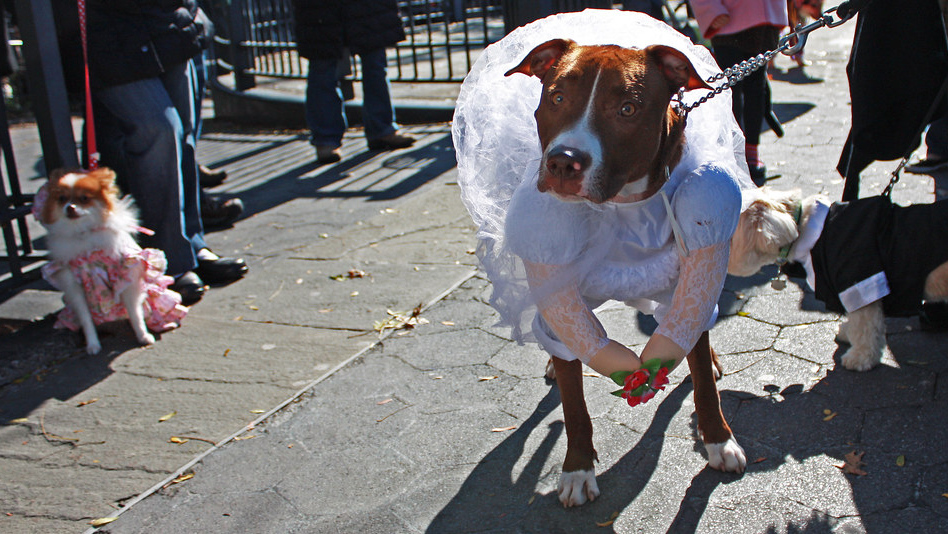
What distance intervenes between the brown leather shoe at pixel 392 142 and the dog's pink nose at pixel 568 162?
19.2 ft

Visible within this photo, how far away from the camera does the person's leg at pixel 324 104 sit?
7.19m

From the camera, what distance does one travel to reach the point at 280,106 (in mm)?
10008

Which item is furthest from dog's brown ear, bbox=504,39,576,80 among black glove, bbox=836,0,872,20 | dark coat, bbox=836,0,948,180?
dark coat, bbox=836,0,948,180

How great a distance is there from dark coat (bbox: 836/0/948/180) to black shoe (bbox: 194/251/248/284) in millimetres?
3511

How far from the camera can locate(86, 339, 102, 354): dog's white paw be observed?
157 inches

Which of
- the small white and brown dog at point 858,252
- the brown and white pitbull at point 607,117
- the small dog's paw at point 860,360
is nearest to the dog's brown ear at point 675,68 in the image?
the brown and white pitbull at point 607,117

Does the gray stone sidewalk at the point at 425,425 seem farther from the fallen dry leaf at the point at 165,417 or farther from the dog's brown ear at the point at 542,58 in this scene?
the dog's brown ear at the point at 542,58

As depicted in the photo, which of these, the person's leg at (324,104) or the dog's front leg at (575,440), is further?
the person's leg at (324,104)

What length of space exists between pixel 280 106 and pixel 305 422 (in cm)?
746

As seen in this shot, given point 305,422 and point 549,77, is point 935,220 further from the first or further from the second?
point 305,422

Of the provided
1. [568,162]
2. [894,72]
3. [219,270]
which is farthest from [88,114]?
[894,72]

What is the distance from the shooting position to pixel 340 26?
703cm

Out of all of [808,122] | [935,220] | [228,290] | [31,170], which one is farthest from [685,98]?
[31,170]

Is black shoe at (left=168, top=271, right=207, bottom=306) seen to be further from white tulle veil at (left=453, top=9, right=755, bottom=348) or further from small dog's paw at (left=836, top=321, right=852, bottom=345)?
small dog's paw at (left=836, top=321, right=852, bottom=345)
